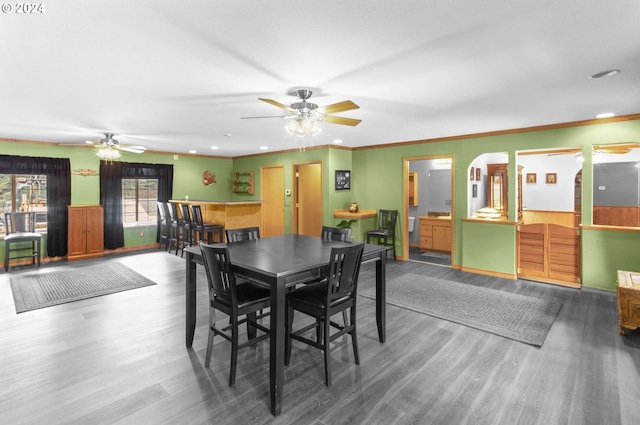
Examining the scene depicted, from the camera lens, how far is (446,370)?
2.58m

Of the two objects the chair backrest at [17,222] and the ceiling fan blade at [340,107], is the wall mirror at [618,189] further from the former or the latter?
the chair backrest at [17,222]

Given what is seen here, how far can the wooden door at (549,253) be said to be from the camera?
187 inches

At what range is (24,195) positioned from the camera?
20.9ft

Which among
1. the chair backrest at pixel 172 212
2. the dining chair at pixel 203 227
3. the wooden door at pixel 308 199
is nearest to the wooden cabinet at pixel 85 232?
the chair backrest at pixel 172 212

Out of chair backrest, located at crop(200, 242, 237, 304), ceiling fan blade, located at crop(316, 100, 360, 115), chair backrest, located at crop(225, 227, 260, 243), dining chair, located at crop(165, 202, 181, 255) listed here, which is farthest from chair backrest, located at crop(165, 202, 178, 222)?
ceiling fan blade, located at crop(316, 100, 360, 115)

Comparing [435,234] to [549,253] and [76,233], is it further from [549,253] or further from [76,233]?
[76,233]

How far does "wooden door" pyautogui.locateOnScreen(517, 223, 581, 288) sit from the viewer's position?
Answer: 15.6ft

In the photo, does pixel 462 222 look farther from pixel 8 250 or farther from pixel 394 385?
pixel 8 250

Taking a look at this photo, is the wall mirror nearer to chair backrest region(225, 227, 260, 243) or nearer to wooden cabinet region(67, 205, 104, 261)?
chair backrest region(225, 227, 260, 243)

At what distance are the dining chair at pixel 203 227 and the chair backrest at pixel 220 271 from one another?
13.2 feet

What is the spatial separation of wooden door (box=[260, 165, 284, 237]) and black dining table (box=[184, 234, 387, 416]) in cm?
437

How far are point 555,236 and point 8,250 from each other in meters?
8.89

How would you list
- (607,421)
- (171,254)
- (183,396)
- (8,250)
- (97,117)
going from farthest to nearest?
(171,254) → (8,250) → (97,117) → (183,396) → (607,421)

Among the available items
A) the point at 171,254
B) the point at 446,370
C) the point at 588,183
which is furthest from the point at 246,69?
the point at 171,254
